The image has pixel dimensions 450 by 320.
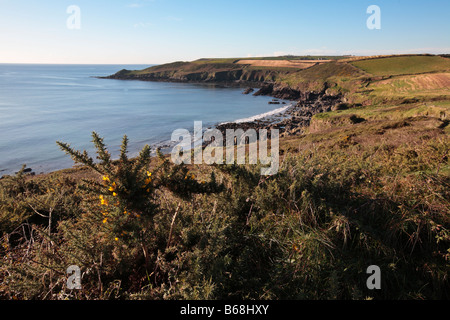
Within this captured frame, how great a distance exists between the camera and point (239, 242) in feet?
10.5

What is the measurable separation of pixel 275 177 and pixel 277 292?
74.1 inches

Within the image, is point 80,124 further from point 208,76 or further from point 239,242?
point 208,76

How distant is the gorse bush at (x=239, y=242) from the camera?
248 centimetres

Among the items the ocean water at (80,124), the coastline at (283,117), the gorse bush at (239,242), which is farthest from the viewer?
the coastline at (283,117)

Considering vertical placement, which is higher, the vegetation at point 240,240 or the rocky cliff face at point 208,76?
the rocky cliff face at point 208,76

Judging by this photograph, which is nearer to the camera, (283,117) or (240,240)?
(240,240)

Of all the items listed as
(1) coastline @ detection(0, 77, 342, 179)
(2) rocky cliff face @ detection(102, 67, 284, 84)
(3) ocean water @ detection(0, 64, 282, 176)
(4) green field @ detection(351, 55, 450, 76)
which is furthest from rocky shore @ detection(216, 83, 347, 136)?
(2) rocky cliff face @ detection(102, 67, 284, 84)

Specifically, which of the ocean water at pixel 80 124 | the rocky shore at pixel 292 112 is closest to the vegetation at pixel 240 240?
the ocean water at pixel 80 124

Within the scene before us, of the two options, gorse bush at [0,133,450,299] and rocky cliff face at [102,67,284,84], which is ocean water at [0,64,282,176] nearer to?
gorse bush at [0,133,450,299]

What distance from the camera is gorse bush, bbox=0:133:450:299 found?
2.48 meters

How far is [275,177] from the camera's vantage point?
4016mm

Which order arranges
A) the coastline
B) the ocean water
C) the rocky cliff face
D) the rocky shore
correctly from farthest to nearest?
the rocky cliff face → the rocky shore → the coastline → the ocean water

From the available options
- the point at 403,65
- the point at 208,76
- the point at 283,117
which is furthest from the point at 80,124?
the point at 208,76

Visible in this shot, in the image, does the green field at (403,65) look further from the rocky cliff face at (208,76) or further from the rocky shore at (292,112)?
the rocky cliff face at (208,76)
